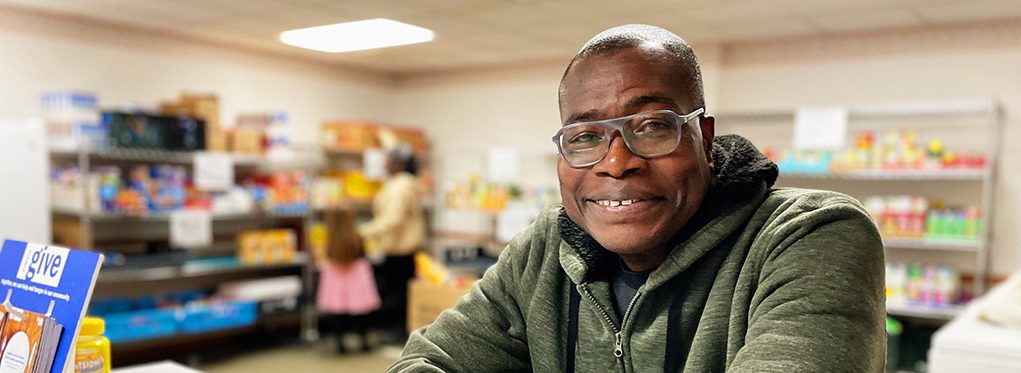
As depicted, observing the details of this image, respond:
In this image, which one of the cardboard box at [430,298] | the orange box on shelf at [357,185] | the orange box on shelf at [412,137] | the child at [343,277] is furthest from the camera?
the orange box on shelf at [412,137]

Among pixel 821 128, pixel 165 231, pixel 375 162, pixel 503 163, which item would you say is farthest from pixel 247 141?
pixel 821 128

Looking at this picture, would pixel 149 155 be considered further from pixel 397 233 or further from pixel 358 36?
pixel 397 233

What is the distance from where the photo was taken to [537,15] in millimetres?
4738

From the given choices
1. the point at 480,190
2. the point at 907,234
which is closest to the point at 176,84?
the point at 480,190

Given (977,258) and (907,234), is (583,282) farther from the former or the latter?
(977,258)

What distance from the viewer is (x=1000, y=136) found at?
4.78 m

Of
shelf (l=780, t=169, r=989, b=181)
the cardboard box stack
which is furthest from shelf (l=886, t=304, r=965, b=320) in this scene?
the cardboard box stack

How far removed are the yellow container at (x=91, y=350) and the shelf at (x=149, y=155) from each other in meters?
4.11

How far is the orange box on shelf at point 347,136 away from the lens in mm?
6512

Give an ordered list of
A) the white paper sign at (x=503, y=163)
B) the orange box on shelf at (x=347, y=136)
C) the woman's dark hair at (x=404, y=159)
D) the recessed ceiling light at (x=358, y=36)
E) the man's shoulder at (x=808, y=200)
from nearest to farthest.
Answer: the man's shoulder at (x=808, y=200) < the recessed ceiling light at (x=358, y=36) < the white paper sign at (x=503, y=163) < the woman's dark hair at (x=404, y=159) < the orange box on shelf at (x=347, y=136)

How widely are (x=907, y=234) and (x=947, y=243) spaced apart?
0.23 metres

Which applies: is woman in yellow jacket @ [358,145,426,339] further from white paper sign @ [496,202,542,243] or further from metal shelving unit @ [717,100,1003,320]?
metal shelving unit @ [717,100,1003,320]

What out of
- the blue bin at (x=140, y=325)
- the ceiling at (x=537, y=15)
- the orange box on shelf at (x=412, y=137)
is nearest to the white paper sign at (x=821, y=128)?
the ceiling at (x=537, y=15)

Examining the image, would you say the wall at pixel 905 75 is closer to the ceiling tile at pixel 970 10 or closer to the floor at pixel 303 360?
the ceiling tile at pixel 970 10
